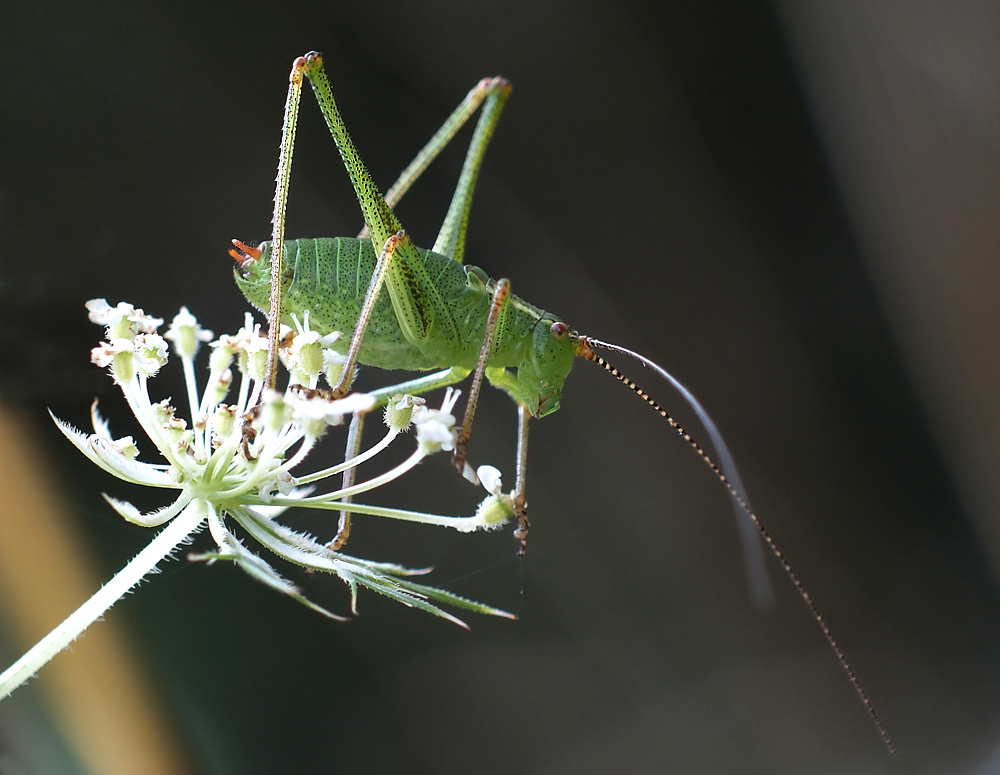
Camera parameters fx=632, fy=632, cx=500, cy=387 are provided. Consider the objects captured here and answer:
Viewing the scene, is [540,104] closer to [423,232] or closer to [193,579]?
[423,232]

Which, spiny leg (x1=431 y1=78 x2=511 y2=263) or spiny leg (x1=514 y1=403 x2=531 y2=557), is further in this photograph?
spiny leg (x1=431 y1=78 x2=511 y2=263)

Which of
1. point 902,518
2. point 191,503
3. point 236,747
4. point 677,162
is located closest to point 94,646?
point 236,747

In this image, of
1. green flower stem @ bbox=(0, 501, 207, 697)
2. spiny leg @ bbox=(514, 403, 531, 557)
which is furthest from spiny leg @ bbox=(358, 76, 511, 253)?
green flower stem @ bbox=(0, 501, 207, 697)

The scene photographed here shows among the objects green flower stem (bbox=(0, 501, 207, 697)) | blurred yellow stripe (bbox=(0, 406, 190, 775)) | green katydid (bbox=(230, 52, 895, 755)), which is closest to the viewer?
green flower stem (bbox=(0, 501, 207, 697))

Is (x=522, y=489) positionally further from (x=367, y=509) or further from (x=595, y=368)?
(x=595, y=368)

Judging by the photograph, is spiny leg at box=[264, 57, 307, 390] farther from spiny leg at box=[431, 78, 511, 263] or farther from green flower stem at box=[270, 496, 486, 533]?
spiny leg at box=[431, 78, 511, 263]

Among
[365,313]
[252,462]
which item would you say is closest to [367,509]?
[252,462]

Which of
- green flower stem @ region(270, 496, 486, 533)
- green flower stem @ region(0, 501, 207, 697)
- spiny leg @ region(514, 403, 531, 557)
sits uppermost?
green flower stem @ region(0, 501, 207, 697)
